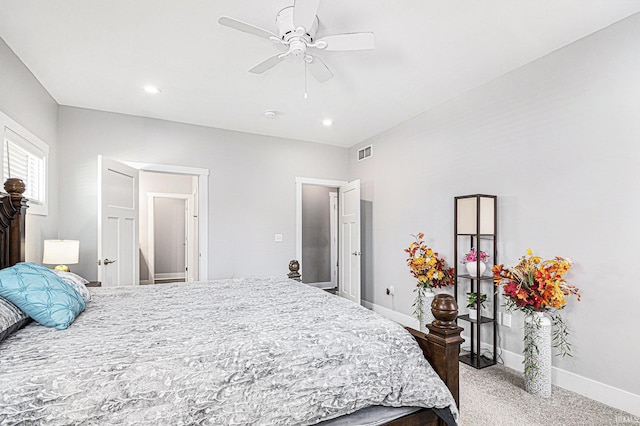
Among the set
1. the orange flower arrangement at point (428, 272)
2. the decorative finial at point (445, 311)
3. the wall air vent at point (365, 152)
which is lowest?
the orange flower arrangement at point (428, 272)

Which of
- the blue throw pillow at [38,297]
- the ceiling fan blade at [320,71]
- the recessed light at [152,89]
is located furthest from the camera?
the recessed light at [152,89]

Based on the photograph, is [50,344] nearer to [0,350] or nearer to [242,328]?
[0,350]

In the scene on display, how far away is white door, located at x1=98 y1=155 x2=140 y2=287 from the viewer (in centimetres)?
354

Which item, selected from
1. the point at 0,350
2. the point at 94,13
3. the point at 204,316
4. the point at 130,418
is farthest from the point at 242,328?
the point at 94,13

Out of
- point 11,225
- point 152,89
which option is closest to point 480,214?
point 152,89

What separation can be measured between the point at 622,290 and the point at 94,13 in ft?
13.2

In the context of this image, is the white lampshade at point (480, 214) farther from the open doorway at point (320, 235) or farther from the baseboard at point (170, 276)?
the baseboard at point (170, 276)

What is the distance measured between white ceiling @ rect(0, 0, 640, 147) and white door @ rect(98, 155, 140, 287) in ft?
2.62

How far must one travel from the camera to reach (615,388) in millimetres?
2330

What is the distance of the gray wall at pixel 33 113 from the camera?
2.62 meters

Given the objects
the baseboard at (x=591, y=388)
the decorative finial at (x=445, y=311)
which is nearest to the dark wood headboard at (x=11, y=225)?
the decorative finial at (x=445, y=311)

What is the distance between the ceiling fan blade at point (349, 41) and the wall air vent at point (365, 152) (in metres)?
2.92

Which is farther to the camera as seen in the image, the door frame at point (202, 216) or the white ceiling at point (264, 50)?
the door frame at point (202, 216)

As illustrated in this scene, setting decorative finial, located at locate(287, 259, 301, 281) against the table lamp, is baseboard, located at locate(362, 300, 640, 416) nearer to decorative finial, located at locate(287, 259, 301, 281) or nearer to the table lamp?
decorative finial, located at locate(287, 259, 301, 281)
